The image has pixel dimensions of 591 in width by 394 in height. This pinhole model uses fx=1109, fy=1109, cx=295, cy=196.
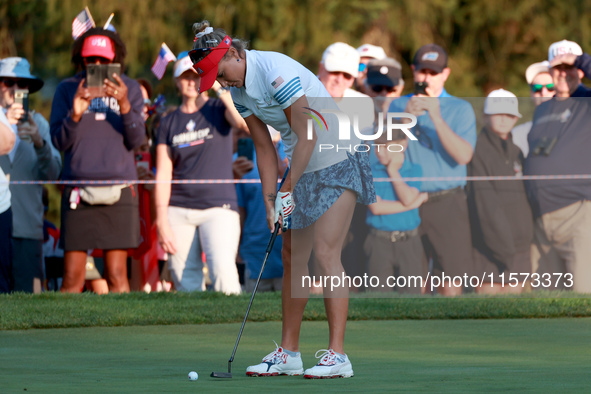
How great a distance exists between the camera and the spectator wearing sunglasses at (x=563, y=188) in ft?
29.2

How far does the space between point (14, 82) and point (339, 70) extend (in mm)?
2876

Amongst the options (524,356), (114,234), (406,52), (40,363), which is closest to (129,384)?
(40,363)

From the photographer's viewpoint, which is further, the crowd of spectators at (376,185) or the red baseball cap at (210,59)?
the crowd of spectators at (376,185)

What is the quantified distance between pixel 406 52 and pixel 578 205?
548 inches

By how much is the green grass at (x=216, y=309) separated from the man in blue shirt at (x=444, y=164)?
25.1 inches

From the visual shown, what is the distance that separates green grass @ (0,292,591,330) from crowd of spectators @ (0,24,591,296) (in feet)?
2.01

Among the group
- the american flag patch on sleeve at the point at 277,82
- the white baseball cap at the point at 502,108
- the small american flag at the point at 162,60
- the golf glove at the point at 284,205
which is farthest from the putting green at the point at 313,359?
the small american flag at the point at 162,60

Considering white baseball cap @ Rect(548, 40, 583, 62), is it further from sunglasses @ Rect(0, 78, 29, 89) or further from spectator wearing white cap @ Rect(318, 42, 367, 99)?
sunglasses @ Rect(0, 78, 29, 89)

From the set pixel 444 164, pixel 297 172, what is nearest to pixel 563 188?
→ pixel 444 164

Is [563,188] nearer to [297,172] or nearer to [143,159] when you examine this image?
[143,159]

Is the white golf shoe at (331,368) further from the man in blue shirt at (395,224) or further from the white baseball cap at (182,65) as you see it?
the white baseball cap at (182,65)

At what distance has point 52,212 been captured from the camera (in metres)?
20.3

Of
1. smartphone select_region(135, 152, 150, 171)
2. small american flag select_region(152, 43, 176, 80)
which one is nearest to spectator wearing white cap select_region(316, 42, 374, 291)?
small american flag select_region(152, 43, 176, 80)

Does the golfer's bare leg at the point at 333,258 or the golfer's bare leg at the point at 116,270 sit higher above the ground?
the golfer's bare leg at the point at 333,258
